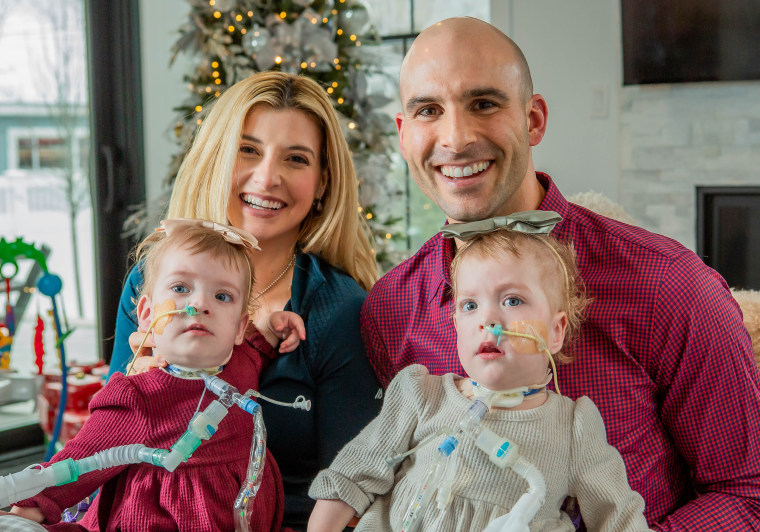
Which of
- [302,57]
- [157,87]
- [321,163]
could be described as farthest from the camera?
[157,87]

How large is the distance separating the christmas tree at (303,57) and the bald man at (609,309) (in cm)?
196

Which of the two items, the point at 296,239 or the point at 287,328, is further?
the point at 296,239

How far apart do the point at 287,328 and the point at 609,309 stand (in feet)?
2.26

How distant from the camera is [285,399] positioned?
180cm

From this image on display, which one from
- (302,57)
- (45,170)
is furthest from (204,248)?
(45,170)

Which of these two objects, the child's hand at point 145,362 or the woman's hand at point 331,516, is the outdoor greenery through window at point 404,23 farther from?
the woman's hand at point 331,516

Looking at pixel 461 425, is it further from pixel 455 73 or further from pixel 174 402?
pixel 455 73

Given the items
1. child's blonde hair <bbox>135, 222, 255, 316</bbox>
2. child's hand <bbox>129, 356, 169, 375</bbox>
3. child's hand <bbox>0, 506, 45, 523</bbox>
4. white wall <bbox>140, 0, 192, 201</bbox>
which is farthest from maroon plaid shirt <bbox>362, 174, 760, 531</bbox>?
white wall <bbox>140, 0, 192, 201</bbox>

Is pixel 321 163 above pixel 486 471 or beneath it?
above

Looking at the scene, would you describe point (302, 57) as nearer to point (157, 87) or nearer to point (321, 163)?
point (157, 87)

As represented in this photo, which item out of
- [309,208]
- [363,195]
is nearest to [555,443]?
[309,208]

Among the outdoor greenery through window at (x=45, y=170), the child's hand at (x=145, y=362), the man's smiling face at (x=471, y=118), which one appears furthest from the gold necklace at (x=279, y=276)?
→ the outdoor greenery through window at (x=45, y=170)

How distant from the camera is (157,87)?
14.4 ft

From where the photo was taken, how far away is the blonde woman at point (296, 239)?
1.83 metres
